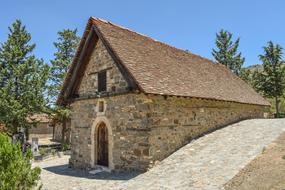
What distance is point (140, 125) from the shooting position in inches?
439

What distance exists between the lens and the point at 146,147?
10812 mm

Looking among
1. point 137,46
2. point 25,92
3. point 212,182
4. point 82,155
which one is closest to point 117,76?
point 137,46

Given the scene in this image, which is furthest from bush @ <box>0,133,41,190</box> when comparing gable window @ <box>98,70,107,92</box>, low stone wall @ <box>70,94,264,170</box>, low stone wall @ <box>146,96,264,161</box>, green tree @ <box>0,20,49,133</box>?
green tree @ <box>0,20,49,133</box>

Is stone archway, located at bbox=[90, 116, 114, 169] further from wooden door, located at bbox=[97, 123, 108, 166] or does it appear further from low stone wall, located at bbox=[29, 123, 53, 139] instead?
low stone wall, located at bbox=[29, 123, 53, 139]

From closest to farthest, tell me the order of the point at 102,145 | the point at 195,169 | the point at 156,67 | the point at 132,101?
1. the point at 195,169
2. the point at 132,101
3. the point at 156,67
4. the point at 102,145

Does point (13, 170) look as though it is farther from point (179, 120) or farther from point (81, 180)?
point (179, 120)

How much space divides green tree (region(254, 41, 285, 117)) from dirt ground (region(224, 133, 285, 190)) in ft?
79.9

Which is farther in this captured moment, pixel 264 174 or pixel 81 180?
pixel 81 180

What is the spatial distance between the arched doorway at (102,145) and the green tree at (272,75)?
25.0m

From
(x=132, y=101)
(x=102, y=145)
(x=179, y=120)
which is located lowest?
(x=102, y=145)

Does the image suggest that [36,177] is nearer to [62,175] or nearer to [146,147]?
[146,147]

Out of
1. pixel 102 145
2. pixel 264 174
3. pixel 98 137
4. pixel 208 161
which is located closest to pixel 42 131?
pixel 98 137

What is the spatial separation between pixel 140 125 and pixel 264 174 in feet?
16.3

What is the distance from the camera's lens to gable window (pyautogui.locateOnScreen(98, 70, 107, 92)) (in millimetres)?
13336
